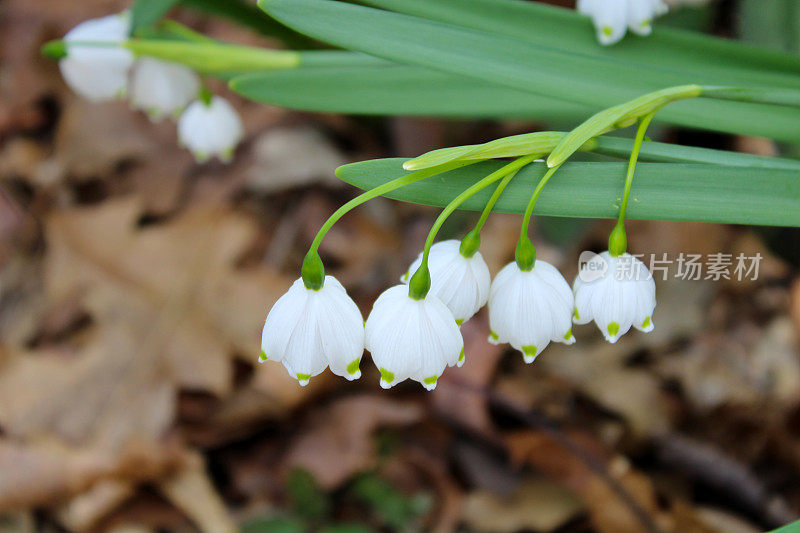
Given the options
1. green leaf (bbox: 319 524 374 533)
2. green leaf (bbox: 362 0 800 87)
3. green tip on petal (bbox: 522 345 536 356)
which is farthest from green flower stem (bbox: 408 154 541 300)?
green leaf (bbox: 319 524 374 533)

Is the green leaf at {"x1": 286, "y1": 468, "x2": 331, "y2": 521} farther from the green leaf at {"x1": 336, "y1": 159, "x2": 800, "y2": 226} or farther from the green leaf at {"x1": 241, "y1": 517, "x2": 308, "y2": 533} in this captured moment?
the green leaf at {"x1": 336, "y1": 159, "x2": 800, "y2": 226}

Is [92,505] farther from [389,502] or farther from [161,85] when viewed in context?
[161,85]

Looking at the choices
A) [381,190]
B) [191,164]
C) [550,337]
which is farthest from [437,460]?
[191,164]

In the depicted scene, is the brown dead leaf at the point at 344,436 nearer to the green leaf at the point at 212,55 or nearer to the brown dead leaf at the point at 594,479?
the brown dead leaf at the point at 594,479

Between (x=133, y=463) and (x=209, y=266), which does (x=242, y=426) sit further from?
(x=209, y=266)

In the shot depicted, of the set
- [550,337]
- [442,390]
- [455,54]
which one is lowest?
[442,390]

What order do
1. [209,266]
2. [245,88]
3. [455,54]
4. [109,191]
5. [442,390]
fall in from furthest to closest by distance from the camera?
[109,191] < [209,266] < [442,390] < [245,88] < [455,54]
